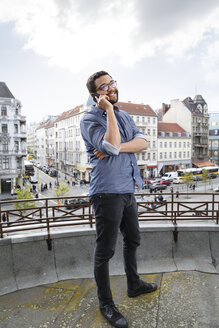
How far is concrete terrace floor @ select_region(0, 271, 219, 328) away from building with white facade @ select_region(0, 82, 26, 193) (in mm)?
32662

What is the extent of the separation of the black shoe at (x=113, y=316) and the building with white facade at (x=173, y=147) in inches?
1873

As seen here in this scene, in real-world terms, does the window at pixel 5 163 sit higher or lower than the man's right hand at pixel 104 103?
lower

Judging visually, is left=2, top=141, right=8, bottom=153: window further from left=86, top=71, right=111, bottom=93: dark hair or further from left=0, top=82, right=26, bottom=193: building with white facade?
left=86, top=71, right=111, bottom=93: dark hair

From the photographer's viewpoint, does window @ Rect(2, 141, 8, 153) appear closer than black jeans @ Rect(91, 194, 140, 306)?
No

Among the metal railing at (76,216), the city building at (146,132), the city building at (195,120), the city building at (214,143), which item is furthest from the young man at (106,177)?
the city building at (214,143)

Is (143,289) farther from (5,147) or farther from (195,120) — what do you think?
(195,120)

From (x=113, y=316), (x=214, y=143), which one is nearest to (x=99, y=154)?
(x=113, y=316)

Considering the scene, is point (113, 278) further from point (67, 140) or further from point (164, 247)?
point (67, 140)

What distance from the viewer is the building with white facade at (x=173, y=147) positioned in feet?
164

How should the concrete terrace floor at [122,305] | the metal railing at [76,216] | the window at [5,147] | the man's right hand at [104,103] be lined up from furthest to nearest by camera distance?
the window at [5,147]
the metal railing at [76,216]
the concrete terrace floor at [122,305]
the man's right hand at [104,103]

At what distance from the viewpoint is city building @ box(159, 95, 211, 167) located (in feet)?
177

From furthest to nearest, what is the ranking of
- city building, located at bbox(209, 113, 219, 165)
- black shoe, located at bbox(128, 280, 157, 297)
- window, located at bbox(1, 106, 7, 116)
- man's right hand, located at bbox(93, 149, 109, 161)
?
1. city building, located at bbox(209, 113, 219, 165)
2. window, located at bbox(1, 106, 7, 116)
3. black shoe, located at bbox(128, 280, 157, 297)
4. man's right hand, located at bbox(93, 149, 109, 161)

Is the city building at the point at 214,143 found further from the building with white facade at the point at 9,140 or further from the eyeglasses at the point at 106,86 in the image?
the eyeglasses at the point at 106,86

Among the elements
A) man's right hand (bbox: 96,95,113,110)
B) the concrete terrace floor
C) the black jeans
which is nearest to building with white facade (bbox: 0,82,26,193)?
the concrete terrace floor
